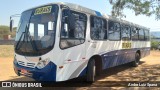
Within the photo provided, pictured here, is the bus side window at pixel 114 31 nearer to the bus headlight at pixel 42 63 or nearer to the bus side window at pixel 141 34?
the bus side window at pixel 141 34

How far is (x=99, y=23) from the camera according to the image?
1048cm

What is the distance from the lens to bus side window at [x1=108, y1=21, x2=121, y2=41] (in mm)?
11469

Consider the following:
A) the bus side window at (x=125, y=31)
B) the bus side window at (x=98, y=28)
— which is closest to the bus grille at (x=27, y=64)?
the bus side window at (x=98, y=28)

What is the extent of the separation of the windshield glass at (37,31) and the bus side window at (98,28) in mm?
2328

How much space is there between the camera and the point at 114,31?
1203 cm

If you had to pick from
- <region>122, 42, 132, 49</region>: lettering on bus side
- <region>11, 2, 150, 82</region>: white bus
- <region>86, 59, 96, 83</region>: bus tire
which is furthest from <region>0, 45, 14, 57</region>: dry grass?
<region>86, 59, 96, 83</region>: bus tire

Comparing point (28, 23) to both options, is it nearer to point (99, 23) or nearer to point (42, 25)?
point (42, 25)

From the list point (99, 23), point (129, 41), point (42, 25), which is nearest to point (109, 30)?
point (99, 23)

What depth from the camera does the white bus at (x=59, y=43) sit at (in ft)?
25.1

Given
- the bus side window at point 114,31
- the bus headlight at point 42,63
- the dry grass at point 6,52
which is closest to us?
the bus headlight at point 42,63

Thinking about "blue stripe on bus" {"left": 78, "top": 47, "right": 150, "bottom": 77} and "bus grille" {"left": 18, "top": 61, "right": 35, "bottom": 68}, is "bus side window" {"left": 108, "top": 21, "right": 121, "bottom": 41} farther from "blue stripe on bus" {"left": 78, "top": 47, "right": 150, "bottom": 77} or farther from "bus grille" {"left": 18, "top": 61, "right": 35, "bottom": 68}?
"bus grille" {"left": 18, "top": 61, "right": 35, "bottom": 68}

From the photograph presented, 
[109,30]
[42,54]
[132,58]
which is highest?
[109,30]

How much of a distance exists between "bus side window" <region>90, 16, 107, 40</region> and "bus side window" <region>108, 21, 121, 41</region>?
0.56m

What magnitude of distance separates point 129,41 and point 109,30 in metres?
3.31
